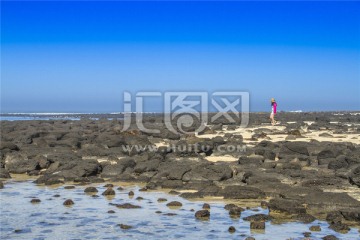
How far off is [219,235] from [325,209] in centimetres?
316

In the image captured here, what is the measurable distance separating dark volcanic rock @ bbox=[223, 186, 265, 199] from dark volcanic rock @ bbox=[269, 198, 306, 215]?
1.43m

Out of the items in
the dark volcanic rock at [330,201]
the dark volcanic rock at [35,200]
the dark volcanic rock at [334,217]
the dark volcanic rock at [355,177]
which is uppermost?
the dark volcanic rock at [355,177]

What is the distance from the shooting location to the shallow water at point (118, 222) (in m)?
8.96

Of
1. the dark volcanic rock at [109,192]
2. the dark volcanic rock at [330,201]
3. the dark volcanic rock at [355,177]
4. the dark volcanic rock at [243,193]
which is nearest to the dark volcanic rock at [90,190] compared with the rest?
the dark volcanic rock at [109,192]

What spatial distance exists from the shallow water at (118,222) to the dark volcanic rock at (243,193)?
0.55 metres

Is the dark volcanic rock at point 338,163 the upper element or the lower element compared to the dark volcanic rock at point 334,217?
upper

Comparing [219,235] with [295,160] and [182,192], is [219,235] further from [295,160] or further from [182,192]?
[295,160]

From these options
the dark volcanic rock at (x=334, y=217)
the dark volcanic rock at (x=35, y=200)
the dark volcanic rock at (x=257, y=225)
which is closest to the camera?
the dark volcanic rock at (x=257, y=225)

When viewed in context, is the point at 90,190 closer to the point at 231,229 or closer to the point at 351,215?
the point at 231,229

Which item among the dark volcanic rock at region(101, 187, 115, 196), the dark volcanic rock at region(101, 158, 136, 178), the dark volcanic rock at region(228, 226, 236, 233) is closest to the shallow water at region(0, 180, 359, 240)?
the dark volcanic rock at region(228, 226, 236, 233)

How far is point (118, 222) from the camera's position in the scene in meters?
9.96

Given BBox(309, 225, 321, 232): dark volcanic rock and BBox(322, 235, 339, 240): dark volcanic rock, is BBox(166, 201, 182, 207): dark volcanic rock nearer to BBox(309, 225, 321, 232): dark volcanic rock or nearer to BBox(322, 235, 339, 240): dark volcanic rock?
BBox(309, 225, 321, 232): dark volcanic rock

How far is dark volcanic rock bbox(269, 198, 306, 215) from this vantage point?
10.4m

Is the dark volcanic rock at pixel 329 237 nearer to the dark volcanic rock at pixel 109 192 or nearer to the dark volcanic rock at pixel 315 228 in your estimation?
the dark volcanic rock at pixel 315 228
